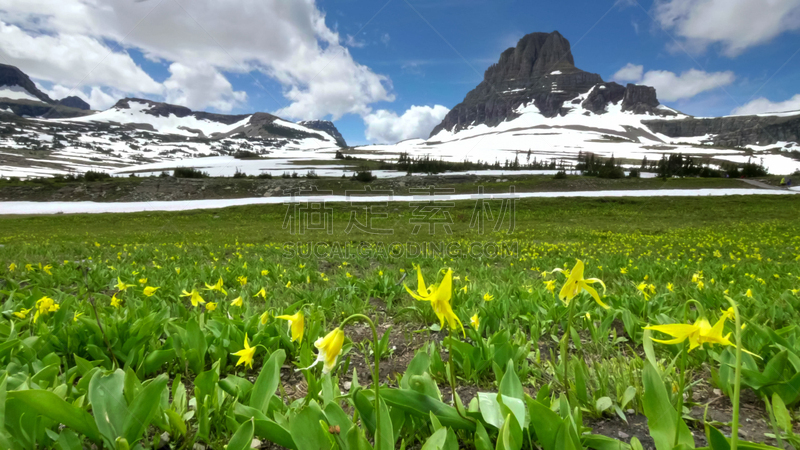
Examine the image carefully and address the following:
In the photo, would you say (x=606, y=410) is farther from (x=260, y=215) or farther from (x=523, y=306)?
(x=260, y=215)

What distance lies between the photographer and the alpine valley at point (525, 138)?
87938 millimetres

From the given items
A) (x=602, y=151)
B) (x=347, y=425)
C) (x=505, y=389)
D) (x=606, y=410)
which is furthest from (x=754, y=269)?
(x=602, y=151)

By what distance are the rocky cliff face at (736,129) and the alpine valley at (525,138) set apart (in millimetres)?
389

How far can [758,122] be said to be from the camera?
135 metres

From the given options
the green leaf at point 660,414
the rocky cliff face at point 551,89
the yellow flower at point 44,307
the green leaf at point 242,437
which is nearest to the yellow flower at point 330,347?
the green leaf at point 242,437

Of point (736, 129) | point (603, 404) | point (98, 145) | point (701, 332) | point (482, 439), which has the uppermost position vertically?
point (736, 129)

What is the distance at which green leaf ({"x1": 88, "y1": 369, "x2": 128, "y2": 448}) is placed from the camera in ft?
4.14

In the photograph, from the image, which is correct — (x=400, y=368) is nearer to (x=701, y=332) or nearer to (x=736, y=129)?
(x=701, y=332)

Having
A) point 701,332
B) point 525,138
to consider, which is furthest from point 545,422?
point 525,138

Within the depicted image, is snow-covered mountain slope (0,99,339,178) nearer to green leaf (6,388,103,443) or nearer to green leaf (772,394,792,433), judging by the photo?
green leaf (6,388,103,443)

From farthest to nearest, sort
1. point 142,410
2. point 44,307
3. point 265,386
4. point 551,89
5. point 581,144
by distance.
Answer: point 551,89, point 581,144, point 44,307, point 265,386, point 142,410

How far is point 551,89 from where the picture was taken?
183750mm

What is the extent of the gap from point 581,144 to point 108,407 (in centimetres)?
13411

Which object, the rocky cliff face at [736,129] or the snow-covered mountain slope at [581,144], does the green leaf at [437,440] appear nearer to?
the snow-covered mountain slope at [581,144]
